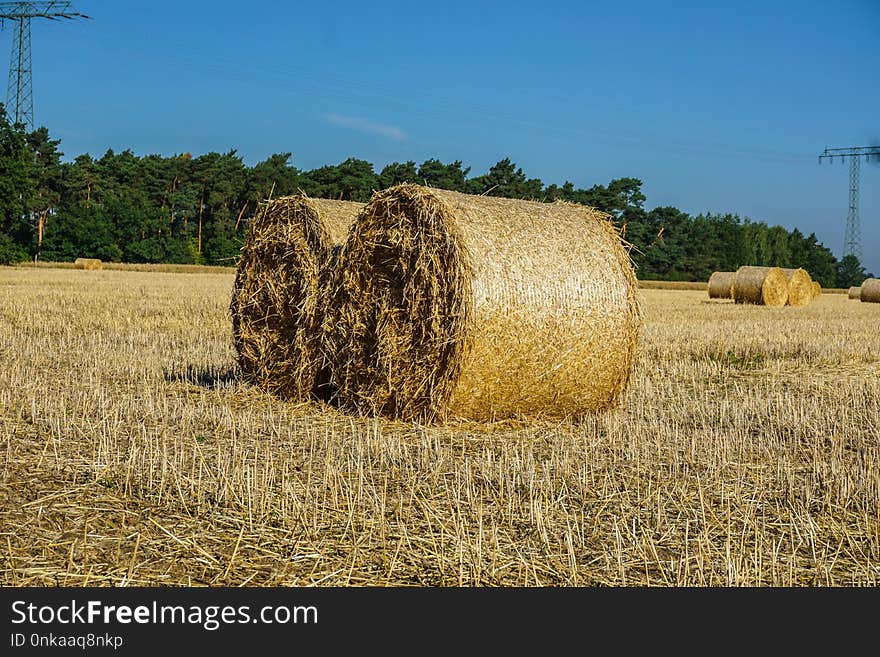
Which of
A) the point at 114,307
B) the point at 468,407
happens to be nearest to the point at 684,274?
the point at 114,307

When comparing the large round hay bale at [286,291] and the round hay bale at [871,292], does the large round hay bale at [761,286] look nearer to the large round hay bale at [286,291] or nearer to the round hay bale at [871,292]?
the round hay bale at [871,292]

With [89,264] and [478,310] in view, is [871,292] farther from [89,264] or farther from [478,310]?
[89,264]

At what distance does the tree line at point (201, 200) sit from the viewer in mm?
61656

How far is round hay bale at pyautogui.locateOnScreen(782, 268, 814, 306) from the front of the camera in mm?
29087

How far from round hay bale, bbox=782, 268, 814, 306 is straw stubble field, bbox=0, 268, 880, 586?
19574mm

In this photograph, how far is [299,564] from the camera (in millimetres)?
4195

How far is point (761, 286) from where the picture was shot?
27.9m

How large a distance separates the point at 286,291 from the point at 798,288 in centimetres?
2352

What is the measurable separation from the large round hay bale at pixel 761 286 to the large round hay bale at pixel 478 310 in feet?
68.1

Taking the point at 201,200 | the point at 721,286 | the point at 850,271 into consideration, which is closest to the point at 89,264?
the point at 201,200

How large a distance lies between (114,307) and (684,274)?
53103 millimetres

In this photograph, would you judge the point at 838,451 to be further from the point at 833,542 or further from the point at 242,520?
the point at 242,520

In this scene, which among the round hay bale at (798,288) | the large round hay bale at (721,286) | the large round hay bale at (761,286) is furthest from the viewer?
the large round hay bale at (721,286)

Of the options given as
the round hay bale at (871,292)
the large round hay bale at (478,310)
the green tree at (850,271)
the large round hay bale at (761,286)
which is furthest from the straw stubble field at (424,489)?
the green tree at (850,271)
